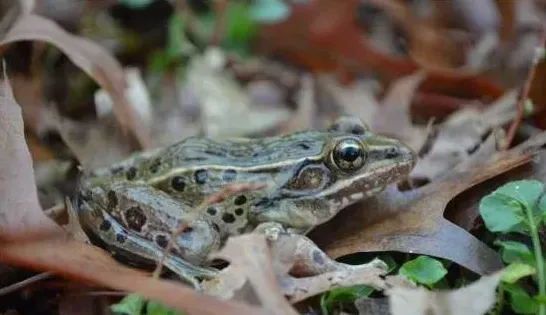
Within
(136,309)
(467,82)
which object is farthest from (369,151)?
(467,82)

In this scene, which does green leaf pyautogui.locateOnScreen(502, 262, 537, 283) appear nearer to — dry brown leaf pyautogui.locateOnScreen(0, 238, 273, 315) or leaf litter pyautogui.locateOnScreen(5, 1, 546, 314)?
leaf litter pyautogui.locateOnScreen(5, 1, 546, 314)

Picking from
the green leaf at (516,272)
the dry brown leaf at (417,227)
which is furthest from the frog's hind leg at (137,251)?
the green leaf at (516,272)

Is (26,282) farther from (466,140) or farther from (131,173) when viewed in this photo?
(466,140)

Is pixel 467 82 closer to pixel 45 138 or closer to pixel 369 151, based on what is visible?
A: pixel 369 151

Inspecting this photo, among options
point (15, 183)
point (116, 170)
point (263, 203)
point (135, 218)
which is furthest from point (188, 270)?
point (116, 170)

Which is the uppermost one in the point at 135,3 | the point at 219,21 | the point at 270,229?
the point at 135,3

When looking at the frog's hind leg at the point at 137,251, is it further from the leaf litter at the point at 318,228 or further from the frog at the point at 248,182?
the leaf litter at the point at 318,228
